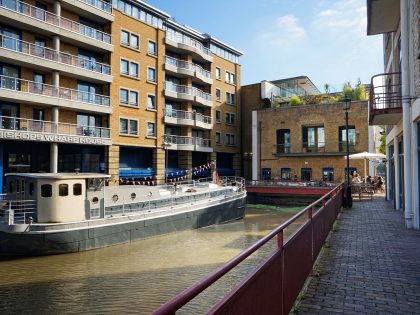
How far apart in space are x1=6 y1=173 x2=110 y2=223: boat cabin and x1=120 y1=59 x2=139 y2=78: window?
1739cm

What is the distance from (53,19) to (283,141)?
2628 cm

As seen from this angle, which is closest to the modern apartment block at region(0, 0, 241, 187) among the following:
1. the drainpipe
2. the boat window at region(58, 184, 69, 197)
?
the boat window at region(58, 184, 69, 197)

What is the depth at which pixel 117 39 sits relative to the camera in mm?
30781

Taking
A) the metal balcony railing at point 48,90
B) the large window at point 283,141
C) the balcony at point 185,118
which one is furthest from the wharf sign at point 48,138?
the large window at point 283,141

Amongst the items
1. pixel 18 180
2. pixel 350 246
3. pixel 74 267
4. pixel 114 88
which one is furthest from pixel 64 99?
pixel 350 246

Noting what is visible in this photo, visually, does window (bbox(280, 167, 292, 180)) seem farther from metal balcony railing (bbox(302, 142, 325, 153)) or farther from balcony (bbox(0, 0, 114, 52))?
balcony (bbox(0, 0, 114, 52))

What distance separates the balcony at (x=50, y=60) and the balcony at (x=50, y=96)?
1.24 metres

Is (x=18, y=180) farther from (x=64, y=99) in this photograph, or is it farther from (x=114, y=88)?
(x=114, y=88)

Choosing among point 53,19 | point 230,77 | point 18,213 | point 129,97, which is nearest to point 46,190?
point 18,213

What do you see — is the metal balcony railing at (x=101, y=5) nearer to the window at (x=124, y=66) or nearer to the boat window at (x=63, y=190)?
the window at (x=124, y=66)

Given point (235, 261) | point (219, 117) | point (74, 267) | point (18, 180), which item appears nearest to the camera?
point (235, 261)

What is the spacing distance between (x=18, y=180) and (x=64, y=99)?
455 inches

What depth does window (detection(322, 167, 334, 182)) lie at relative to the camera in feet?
123

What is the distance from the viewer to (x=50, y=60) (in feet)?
83.5
